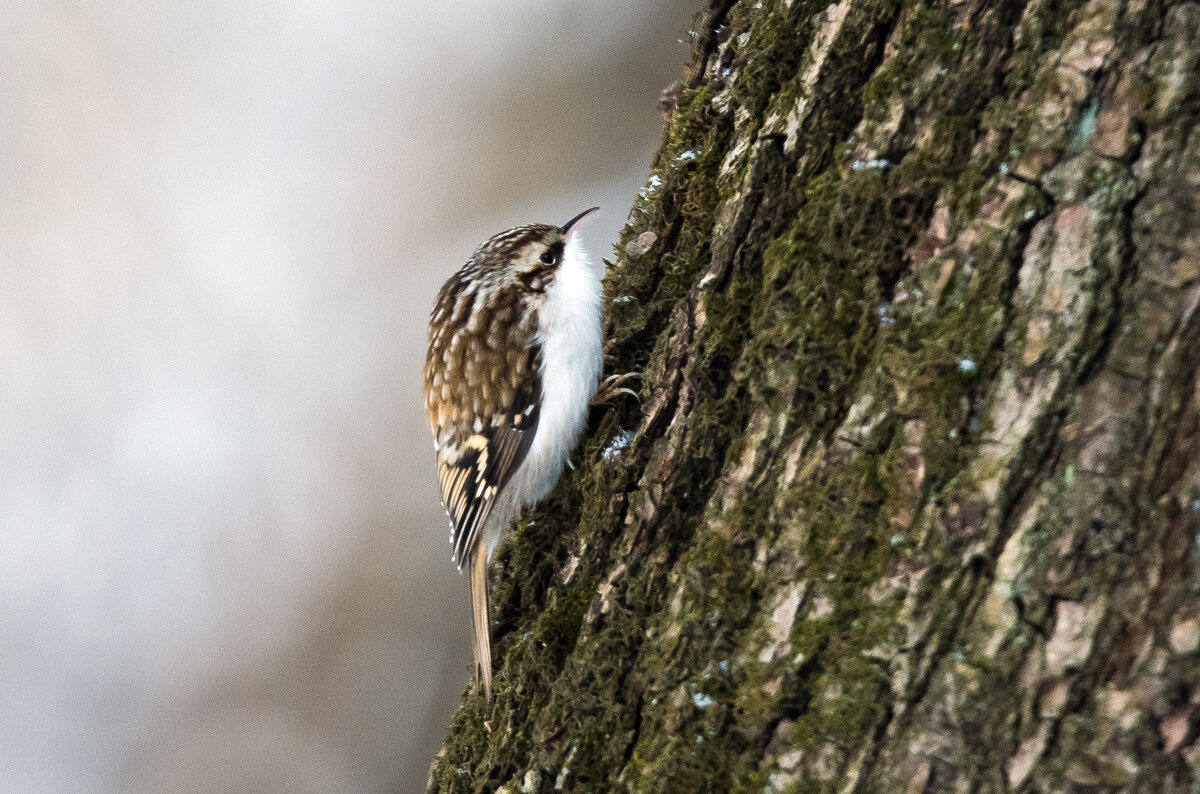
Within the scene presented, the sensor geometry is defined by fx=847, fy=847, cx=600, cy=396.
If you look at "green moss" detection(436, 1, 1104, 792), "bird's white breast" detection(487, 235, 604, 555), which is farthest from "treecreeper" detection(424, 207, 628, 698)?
"green moss" detection(436, 1, 1104, 792)

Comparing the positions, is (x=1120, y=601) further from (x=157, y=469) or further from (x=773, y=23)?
(x=157, y=469)

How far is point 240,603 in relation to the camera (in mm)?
4395

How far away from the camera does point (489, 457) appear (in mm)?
2328

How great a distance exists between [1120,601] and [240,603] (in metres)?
4.37

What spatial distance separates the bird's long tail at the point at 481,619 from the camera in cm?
168

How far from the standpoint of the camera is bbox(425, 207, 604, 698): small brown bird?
209 centimetres

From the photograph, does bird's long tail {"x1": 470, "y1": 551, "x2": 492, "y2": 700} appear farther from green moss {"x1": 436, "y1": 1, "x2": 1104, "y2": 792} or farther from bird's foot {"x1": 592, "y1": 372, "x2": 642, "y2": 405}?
bird's foot {"x1": 592, "y1": 372, "x2": 642, "y2": 405}

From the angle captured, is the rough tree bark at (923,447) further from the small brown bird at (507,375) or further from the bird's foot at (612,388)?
the small brown bird at (507,375)

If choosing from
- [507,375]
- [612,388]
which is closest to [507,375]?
[507,375]

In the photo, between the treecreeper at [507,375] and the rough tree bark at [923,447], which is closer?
the rough tree bark at [923,447]

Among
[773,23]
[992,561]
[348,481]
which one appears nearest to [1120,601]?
[992,561]

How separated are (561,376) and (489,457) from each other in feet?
1.23

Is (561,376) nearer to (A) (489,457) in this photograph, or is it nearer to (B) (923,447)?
(A) (489,457)

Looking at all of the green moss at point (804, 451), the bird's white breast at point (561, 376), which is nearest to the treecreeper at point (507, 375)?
the bird's white breast at point (561, 376)
